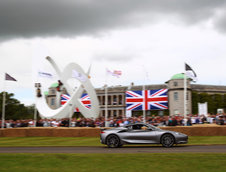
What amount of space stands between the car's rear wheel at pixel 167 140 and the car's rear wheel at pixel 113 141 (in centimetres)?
236

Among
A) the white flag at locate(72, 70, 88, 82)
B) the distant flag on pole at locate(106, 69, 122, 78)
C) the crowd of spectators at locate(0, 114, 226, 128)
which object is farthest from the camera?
the white flag at locate(72, 70, 88, 82)

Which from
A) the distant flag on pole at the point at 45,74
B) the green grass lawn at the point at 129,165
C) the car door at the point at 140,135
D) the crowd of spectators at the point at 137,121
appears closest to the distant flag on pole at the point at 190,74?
the crowd of spectators at the point at 137,121

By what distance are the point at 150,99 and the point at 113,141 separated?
171ft

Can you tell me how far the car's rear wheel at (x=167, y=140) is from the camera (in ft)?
48.9

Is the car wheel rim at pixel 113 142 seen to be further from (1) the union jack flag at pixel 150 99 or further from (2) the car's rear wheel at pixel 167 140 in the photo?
(1) the union jack flag at pixel 150 99

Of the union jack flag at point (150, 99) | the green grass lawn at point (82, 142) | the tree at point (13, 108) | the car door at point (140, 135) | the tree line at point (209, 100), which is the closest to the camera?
the car door at point (140, 135)

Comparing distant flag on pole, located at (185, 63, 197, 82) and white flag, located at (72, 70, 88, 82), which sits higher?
white flag, located at (72, 70, 88, 82)

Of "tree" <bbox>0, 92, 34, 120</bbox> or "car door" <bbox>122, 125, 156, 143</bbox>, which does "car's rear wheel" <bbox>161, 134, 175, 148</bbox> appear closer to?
"car door" <bbox>122, 125, 156, 143</bbox>

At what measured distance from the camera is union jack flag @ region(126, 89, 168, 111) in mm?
66438

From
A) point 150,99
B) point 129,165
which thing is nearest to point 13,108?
point 150,99

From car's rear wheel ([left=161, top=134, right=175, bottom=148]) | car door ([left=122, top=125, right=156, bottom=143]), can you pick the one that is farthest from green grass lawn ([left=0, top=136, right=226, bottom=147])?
car door ([left=122, top=125, right=156, bottom=143])

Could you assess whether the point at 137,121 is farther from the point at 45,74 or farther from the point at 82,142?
the point at 45,74

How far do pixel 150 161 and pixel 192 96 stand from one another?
74131mm

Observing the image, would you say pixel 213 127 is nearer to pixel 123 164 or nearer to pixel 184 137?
pixel 184 137
